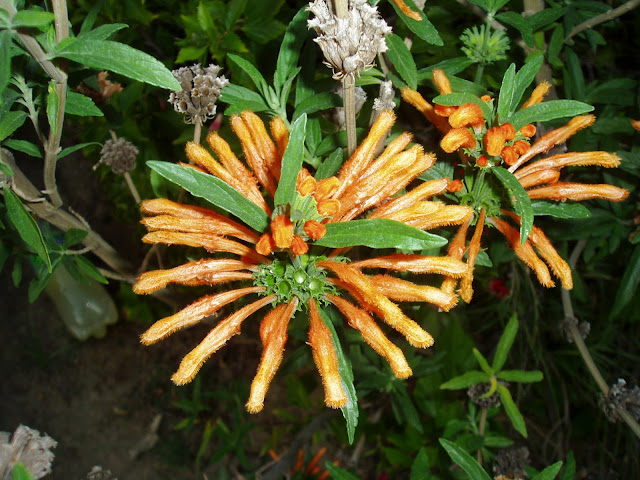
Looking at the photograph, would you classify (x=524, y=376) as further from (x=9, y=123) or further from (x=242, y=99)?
(x=9, y=123)

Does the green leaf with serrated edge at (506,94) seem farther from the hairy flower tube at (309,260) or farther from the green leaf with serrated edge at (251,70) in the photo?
the green leaf with serrated edge at (251,70)

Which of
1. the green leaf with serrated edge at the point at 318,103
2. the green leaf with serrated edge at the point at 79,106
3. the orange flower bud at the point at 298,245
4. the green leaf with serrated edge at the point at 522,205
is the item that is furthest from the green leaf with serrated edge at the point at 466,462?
the green leaf with serrated edge at the point at 79,106

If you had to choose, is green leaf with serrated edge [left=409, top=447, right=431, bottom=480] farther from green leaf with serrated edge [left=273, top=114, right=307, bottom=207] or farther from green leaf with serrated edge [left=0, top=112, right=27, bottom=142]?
green leaf with serrated edge [left=0, top=112, right=27, bottom=142]

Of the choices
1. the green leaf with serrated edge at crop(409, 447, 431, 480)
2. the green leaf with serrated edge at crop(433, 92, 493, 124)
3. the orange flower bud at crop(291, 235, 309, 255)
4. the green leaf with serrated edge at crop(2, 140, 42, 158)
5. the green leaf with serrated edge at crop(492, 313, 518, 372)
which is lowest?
the green leaf with serrated edge at crop(409, 447, 431, 480)

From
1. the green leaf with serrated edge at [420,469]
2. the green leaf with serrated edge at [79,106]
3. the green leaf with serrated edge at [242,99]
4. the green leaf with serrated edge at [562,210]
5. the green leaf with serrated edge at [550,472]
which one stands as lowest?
the green leaf with serrated edge at [420,469]

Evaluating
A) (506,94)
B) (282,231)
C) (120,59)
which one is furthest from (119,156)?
(506,94)

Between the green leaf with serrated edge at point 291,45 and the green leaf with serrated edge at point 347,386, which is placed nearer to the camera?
the green leaf with serrated edge at point 347,386

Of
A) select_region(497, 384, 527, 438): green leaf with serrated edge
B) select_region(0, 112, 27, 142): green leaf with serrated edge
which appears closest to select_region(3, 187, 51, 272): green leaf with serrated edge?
select_region(0, 112, 27, 142): green leaf with serrated edge
